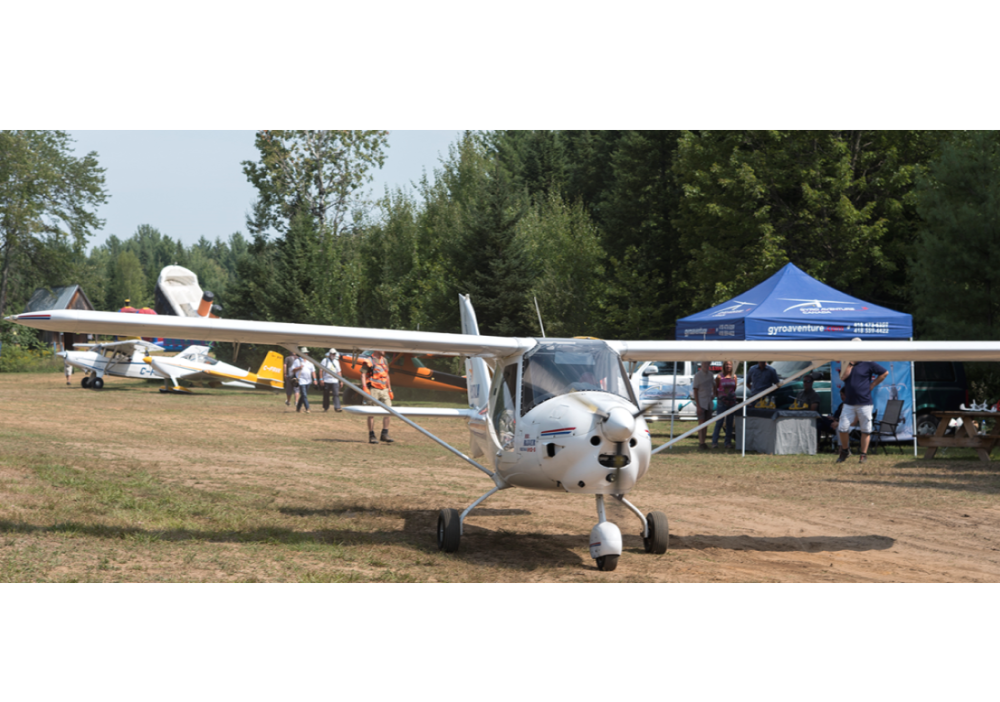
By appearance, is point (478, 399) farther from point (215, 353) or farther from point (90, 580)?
point (215, 353)

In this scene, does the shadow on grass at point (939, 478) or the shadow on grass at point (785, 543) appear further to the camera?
the shadow on grass at point (939, 478)

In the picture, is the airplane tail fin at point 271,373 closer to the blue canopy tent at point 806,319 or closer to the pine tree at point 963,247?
the blue canopy tent at point 806,319

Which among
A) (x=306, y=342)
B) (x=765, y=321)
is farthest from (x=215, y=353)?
(x=306, y=342)

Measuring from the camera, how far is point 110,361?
108 ft

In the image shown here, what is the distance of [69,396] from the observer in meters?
27.6

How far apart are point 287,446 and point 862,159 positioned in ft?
78.7

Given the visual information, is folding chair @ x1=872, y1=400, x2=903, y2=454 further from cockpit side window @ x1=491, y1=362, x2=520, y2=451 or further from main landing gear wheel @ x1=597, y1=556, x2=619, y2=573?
main landing gear wheel @ x1=597, y1=556, x2=619, y2=573

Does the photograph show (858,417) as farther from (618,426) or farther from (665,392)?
(618,426)

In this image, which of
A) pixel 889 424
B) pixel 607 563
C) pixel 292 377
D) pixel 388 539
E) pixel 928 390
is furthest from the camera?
pixel 292 377

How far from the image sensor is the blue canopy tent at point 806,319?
1569 cm

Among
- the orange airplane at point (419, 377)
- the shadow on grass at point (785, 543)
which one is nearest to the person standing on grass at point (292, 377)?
the orange airplane at point (419, 377)

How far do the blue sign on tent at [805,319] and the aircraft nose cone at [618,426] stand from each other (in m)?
9.85

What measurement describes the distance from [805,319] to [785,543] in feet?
28.2

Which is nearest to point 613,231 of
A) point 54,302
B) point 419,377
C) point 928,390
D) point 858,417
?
point 419,377
